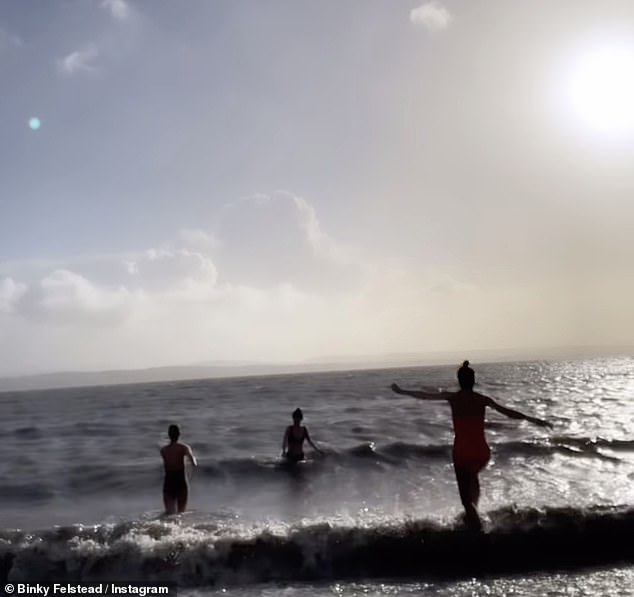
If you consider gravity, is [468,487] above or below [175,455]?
below

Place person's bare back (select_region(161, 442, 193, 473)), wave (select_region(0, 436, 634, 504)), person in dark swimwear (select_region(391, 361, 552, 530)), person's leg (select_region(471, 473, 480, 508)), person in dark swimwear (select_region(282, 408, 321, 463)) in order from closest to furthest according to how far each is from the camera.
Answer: person in dark swimwear (select_region(391, 361, 552, 530)) < person's leg (select_region(471, 473, 480, 508)) < person's bare back (select_region(161, 442, 193, 473)) < wave (select_region(0, 436, 634, 504)) < person in dark swimwear (select_region(282, 408, 321, 463))

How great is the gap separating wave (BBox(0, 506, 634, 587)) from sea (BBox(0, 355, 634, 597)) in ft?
0.08

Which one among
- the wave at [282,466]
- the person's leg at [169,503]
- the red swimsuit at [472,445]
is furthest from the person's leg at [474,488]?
the wave at [282,466]

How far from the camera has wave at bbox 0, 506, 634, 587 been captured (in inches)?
332

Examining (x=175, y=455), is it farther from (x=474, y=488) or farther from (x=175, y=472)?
(x=474, y=488)

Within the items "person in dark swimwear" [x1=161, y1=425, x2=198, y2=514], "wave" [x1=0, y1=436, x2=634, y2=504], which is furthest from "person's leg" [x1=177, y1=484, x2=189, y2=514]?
"wave" [x1=0, y1=436, x2=634, y2=504]

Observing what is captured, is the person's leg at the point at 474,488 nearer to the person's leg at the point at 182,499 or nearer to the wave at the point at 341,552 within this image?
the wave at the point at 341,552

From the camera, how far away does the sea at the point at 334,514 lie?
8.24 meters

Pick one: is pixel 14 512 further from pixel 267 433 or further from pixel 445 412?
pixel 445 412

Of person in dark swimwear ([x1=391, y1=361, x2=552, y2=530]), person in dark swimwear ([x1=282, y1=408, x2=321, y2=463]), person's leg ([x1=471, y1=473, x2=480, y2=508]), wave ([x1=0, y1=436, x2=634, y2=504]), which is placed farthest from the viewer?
person in dark swimwear ([x1=282, y1=408, x2=321, y2=463])

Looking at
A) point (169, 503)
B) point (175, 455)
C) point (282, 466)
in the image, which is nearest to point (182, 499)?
point (169, 503)

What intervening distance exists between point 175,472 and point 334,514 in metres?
3.19

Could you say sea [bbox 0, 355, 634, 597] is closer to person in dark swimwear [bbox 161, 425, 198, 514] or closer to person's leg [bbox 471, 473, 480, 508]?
person in dark swimwear [bbox 161, 425, 198, 514]

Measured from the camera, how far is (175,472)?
12.2 m
